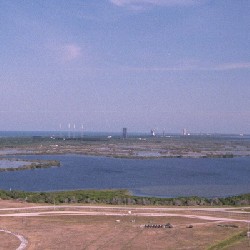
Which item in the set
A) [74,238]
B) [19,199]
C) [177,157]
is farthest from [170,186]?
[177,157]

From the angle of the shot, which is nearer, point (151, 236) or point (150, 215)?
point (151, 236)

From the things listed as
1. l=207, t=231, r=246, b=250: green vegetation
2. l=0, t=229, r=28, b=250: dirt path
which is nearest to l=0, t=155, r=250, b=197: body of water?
l=207, t=231, r=246, b=250: green vegetation

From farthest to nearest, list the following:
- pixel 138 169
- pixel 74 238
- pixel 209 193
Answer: pixel 138 169 → pixel 209 193 → pixel 74 238

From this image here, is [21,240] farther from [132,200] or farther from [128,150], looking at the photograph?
[128,150]

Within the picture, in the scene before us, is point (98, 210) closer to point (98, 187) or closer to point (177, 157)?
point (98, 187)

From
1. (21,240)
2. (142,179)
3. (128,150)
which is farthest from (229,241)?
(128,150)
